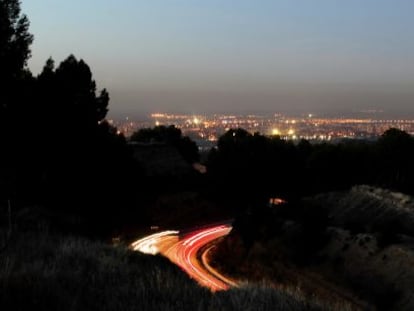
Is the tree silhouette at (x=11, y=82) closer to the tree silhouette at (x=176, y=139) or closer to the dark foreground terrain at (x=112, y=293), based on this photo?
the dark foreground terrain at (x=112, y=293)

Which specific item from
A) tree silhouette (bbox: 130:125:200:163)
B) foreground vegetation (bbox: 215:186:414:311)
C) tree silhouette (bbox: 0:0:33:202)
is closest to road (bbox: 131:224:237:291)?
foreground vegetation (bbox: 215:186:414:311)

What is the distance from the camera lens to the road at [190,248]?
31.2m

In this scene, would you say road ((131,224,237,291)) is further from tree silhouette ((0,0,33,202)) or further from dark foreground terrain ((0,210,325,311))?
dark foreground terrain ((0,210,325,311))

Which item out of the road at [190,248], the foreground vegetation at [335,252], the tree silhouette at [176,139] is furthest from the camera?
the tree silhouette at [176,139]

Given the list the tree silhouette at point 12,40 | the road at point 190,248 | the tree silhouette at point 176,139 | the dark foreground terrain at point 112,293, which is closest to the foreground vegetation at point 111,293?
the dark foreground terrain at point 112,293

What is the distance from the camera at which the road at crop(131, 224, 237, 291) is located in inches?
1227

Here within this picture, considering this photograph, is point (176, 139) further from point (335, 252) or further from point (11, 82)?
point (11, 82)

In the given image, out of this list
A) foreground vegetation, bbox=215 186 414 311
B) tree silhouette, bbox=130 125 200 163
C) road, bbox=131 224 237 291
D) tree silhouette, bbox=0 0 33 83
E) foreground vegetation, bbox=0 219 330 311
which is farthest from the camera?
tree silhouette, bbox=130 125 200 163

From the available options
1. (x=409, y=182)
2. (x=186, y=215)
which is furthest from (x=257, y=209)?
(x=409, y=182)

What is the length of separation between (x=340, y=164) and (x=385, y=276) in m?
33.0

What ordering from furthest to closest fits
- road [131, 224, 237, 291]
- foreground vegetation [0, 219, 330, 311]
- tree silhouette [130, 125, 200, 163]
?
tree silhouette [130, 125, 200, 163]
road [131, 224, 237, 291]
foreground vegetation [0, 219, 330, 311]

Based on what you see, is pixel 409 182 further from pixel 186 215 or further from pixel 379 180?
pixel 186 215

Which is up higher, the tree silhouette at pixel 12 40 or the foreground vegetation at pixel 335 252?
the tree silhouette at pixel 12 40

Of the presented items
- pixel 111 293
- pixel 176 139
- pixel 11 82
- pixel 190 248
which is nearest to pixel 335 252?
pixel 190 248
